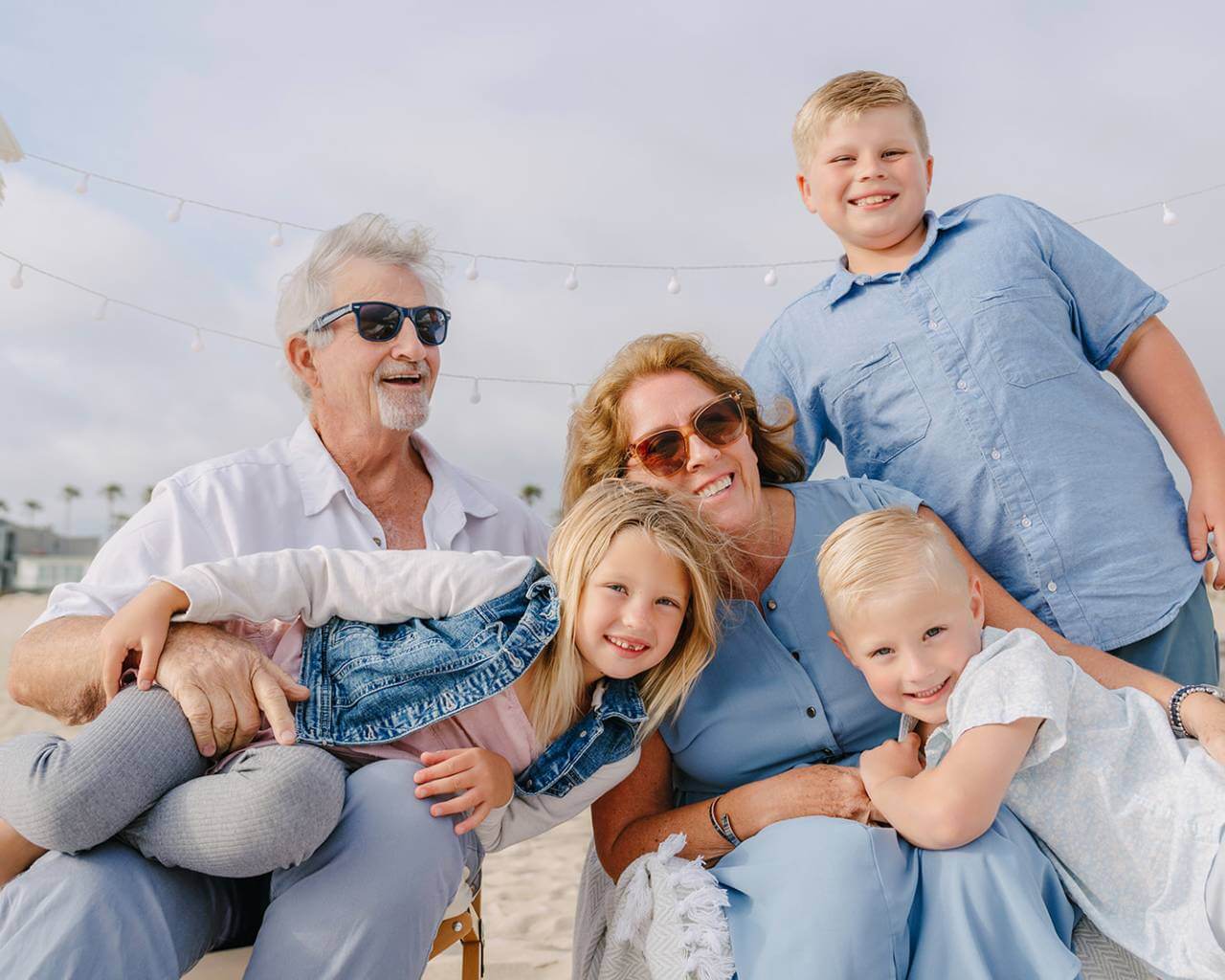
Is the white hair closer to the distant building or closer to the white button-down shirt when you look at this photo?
the white button-down shirt

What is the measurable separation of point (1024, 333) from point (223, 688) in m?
2.13

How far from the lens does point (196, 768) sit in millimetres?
1985

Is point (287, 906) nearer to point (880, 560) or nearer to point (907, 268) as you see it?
Answer: point (880, 560)

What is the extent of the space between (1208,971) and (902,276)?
1.81 m

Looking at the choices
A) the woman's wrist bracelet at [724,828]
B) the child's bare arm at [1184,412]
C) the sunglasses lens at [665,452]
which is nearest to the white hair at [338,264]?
the sunglasses lens at [665,452]

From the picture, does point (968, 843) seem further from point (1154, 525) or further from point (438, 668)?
point (1154, 525)

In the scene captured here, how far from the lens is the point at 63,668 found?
7.36ft

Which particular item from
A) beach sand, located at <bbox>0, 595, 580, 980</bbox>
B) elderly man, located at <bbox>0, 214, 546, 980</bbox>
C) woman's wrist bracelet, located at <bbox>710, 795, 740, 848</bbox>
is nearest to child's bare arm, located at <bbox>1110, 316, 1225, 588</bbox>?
woman's wrist bracelet, located at <bbox>710, 795, 740, 848</bbox>

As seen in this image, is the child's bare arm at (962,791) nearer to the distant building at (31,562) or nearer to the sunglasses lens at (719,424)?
the sunglasses lens at (719,424)

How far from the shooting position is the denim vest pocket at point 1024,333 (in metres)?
2.84

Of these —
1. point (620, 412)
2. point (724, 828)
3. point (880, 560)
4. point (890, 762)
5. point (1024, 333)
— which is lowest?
point (724, 828)

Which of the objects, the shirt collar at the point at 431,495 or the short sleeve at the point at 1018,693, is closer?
the short sleeve at the point at 1018,693

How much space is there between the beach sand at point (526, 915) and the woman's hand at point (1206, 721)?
1860 mm

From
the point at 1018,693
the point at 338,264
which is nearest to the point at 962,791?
the point at 1018,693
